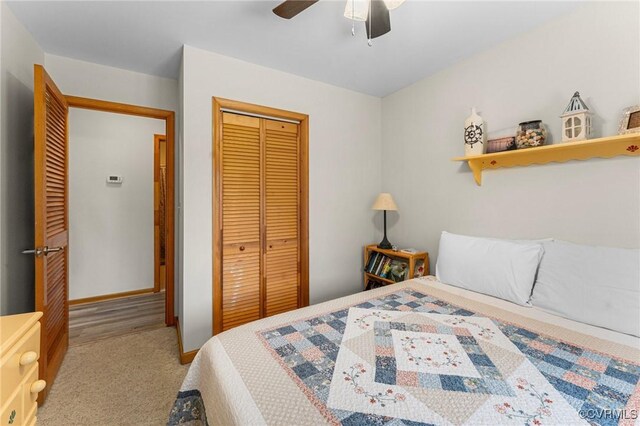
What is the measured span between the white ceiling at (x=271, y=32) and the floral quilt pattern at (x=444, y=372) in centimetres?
194

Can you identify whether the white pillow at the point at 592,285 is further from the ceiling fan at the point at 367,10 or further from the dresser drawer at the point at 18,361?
the dresser drawer at the point at 18,361

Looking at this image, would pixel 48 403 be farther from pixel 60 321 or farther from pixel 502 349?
pixel 502 349

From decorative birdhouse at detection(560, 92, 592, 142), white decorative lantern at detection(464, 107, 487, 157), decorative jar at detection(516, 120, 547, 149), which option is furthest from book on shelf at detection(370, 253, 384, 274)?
decorative birdhouse at detection(560, 92, 592, 142)

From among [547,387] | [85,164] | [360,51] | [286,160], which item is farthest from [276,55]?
[85,164]

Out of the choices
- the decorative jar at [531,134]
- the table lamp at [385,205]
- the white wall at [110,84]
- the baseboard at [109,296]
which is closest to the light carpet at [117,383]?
the baseboard at [109,296]

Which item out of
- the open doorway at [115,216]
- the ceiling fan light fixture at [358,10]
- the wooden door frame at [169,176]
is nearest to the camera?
the ceiling fan light fixture at [358,10]

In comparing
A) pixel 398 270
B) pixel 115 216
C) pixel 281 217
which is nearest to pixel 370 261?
pixel 398 270

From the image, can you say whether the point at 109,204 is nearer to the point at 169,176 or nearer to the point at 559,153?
the point at 169,176

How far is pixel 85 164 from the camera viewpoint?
3.53 meters

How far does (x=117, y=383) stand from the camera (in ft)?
6.51

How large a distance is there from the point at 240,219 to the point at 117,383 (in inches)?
57.4

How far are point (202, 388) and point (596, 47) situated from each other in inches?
115

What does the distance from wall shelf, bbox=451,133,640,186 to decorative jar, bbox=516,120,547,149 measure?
6 cm

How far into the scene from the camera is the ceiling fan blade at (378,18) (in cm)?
143
